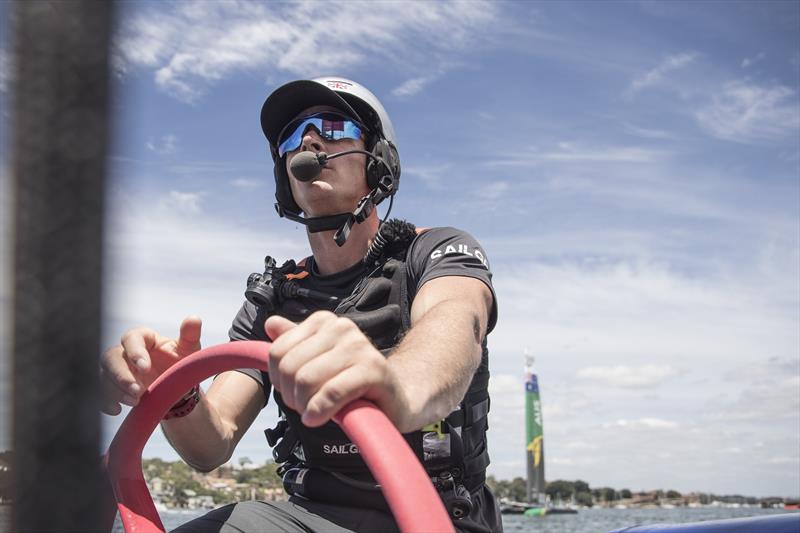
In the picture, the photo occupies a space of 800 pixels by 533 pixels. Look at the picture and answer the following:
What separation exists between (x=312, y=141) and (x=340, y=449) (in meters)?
1.22

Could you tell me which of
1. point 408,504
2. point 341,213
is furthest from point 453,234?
point 408,504

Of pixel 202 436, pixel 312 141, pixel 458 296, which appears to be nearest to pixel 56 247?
pixel 458 296

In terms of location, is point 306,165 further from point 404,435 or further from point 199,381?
point 199,381

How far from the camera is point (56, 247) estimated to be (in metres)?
0.78

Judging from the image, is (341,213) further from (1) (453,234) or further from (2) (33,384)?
(2) (33,384)

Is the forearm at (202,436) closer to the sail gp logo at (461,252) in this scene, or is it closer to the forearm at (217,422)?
the forearm at (217,422)

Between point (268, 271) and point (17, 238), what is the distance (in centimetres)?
199

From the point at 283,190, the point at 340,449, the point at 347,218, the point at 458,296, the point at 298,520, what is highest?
the point at 283,190

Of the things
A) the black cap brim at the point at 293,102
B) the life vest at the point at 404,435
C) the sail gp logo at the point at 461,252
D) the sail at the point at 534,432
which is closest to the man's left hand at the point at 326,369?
the life vest at the point at 404,435

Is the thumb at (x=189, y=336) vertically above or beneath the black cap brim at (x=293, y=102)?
beneath

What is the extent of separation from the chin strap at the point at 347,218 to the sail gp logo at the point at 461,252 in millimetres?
489

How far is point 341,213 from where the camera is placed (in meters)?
2.75

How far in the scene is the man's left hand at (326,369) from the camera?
0.96 metres

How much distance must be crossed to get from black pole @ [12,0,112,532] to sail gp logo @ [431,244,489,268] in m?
1.43
